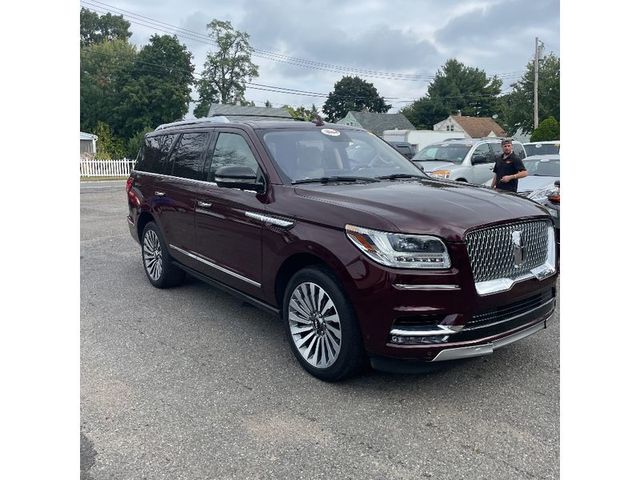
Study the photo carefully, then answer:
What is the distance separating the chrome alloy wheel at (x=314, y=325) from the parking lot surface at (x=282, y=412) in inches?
8.0

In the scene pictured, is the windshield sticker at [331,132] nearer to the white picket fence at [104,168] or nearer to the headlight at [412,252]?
the headlight at [412,252]

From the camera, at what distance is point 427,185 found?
4465 millimetres

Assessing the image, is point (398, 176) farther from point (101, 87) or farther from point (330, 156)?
point (101, 87)

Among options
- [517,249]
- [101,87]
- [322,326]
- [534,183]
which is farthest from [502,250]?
[101,87]

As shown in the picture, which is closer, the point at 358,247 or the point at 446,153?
the point at 358,247

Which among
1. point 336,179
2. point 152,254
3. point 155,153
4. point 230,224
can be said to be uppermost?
point 155,153

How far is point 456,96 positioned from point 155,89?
51.1 m

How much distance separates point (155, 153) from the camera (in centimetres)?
657

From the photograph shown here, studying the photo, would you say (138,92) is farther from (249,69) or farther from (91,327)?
(91,327)

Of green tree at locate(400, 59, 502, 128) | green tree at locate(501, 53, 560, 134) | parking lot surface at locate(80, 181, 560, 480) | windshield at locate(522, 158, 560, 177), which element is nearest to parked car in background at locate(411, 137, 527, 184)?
windshield at locate(522, 158, 560, 177)

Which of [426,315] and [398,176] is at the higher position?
[398,176]

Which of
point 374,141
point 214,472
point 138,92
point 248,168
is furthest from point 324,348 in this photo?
point 138,92

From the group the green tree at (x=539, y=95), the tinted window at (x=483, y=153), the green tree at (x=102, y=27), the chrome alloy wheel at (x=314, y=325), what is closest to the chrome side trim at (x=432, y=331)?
the chrome alloy wheel at (x=314, y=325)

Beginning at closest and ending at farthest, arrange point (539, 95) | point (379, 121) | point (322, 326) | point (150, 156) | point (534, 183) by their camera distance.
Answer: point (322, 326), point (150, 156), point (534, 183), point (539, 95), point (379, 121)
